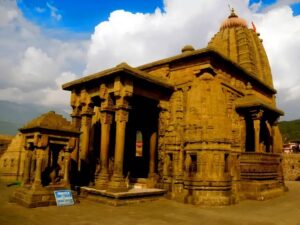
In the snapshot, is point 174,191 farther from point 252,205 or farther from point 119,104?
point 119,104

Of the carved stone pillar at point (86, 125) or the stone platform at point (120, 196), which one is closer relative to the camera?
the stone platform at point (120, 196)

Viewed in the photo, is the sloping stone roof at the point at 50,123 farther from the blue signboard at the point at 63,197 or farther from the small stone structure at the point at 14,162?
the small stone structure at the point at 14,162

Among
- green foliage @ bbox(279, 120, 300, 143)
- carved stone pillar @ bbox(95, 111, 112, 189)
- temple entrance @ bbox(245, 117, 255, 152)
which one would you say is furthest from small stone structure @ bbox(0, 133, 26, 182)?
green foliage @ bbox(279, 120, 300, 143)

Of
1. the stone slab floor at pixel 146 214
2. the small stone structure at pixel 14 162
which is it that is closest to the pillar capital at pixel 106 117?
the stone slab floor at pixel 146 214

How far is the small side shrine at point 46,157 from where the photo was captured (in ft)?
35.8

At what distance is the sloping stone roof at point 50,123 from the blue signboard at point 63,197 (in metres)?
2.51

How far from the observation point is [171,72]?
1571cm

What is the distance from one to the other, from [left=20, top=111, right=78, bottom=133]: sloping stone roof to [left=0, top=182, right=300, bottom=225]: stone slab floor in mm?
3058

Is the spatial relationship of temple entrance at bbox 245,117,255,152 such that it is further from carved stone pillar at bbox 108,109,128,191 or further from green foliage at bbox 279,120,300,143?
green foliage at bbox 279,120,300,143

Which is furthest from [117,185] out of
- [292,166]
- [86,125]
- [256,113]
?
[292,166]

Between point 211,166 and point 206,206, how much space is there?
5.85 feet

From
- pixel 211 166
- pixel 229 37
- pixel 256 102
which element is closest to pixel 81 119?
pixel 211 166

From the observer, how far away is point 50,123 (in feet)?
38.7

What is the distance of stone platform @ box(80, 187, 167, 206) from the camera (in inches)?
462
